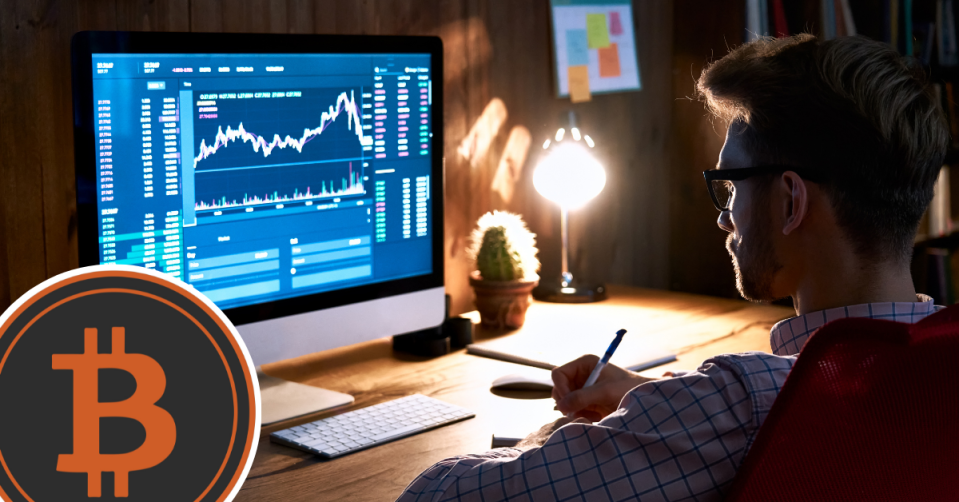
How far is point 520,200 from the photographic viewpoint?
230cm

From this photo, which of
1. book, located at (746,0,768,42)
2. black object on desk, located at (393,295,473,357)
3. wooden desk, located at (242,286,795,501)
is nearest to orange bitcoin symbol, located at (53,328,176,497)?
wooden desk, located at (242,286,795,501)

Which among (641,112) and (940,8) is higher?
(940,8)

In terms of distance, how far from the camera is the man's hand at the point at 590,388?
1195 millimetres

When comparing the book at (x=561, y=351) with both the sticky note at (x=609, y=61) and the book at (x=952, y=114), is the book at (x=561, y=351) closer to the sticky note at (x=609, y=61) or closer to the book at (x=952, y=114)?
the sticky note at (x=609, y=61)

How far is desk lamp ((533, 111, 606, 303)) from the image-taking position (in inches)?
85.1

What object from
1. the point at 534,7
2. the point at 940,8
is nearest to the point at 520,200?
the point at 534,7

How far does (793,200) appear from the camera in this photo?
1.08m

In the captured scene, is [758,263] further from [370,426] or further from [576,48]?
[576,48]

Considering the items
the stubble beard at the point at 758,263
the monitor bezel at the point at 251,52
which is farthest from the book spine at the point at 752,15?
the stubble beard at the point at 758,263

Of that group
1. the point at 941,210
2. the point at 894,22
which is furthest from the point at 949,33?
the point at 941,210

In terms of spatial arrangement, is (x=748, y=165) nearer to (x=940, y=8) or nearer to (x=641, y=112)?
(x=641, y=112)

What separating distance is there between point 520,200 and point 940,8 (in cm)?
152

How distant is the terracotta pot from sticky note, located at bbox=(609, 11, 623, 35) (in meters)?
0.80

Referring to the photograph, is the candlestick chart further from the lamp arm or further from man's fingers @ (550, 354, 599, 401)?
the lamp arm
